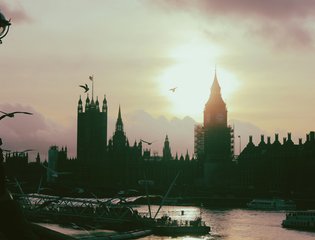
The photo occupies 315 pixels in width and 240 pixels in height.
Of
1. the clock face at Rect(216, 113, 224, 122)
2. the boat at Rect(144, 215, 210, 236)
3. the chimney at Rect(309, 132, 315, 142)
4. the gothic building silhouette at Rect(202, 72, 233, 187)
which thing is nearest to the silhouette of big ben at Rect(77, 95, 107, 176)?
the gothic building silhouette at Rect(202, 72, 233, 187)

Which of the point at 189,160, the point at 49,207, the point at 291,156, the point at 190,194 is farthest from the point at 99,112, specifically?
the point at 49,207

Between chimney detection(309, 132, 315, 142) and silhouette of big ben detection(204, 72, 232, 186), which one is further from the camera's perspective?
silhouette of big ben detection(204, 72, 232, 186)

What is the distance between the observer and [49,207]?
69.2 meters

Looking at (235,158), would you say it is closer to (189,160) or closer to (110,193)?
(189,160)

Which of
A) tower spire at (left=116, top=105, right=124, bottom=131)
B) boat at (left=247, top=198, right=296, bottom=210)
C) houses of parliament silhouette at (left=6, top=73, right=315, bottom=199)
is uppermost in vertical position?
tower spire at (left=116, top=105, right=124, bottom=131)

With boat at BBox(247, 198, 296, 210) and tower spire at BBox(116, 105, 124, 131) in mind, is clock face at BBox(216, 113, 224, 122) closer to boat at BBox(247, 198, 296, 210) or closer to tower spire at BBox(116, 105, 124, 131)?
tower spire at BBox(116, 105, 124, 131)

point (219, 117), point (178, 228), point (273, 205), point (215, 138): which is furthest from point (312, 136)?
point (178, 228)

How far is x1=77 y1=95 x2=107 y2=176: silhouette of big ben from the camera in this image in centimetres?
15138

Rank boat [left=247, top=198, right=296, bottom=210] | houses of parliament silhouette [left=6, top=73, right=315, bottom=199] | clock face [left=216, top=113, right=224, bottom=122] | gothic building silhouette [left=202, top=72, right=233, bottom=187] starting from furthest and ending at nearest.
A: 1. clock face [left=216, top=113, right=224, bottom=122]
2. gothic building silhouette [left=202, top=72, right=233, bottom=187]
3. houses of parliament silhouette [left=6, top=73, right=315, bottom=199]
4. boat [left=247, top=198, right=296, bottom=210]

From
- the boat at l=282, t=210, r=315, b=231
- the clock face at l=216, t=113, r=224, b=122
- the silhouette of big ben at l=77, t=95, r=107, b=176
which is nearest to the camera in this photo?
the boat at l=282, t=210, r=315, b=231

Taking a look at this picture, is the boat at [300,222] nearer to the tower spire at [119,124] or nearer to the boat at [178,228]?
the boat at [178,228]

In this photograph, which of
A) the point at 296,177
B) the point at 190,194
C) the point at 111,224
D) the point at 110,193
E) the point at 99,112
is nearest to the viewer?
the point at 111,224

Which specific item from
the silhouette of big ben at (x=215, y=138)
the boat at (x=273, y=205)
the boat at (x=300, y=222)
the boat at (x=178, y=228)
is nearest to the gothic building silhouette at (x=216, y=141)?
the silhouette of big ben at (x=215, y=138)

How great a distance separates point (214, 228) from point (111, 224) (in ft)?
28.0
